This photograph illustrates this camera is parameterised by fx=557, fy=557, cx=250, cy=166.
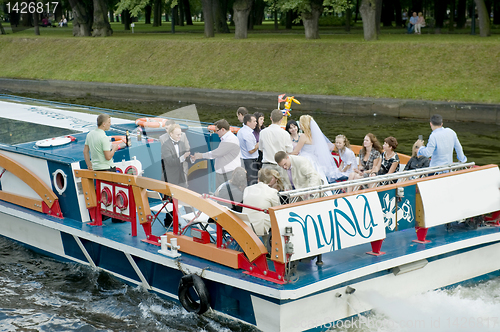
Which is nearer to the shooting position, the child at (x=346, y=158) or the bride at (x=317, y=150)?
the bride at (x=317, y=150)

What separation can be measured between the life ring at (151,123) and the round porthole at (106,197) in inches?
101

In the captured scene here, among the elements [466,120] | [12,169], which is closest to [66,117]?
[12,169]

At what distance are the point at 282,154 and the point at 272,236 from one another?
4.85 feet

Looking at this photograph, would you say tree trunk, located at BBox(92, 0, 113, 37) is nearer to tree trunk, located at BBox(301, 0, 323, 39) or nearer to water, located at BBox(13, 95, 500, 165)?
tree trunk, located at BBox(301, 0, 323, 39)

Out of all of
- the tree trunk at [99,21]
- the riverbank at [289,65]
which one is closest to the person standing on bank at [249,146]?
the riverbank at [289,65]

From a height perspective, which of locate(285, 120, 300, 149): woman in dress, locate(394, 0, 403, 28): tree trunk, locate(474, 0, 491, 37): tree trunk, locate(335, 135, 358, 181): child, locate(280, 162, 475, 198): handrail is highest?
locate(394, 0, 403, 28): tree trunk

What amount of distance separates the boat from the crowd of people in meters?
0.42

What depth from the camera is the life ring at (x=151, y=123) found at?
9672 millimetres

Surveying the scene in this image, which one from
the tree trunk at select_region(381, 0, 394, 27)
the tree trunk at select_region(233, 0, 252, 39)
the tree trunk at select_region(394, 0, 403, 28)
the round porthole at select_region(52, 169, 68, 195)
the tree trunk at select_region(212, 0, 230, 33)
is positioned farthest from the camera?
the tree trunk at select_region(394, 0, 403, 28)

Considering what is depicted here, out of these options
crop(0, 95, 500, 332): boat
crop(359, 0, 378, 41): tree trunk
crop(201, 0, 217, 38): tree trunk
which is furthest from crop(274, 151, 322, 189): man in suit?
crop(201, 0, 217, 38): tree trunk

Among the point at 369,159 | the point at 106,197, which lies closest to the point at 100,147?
the point at 106,197

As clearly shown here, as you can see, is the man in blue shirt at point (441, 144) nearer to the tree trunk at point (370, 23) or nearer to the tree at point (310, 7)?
the tree at point (310, 7)

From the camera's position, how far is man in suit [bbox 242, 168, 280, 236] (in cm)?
595

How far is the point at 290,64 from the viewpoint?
25.6 meters
